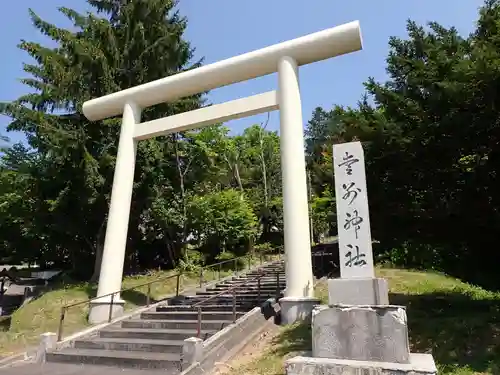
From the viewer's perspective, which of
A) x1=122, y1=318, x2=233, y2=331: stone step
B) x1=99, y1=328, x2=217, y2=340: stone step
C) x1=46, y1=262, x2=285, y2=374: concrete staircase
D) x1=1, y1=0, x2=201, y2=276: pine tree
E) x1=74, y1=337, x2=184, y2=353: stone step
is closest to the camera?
x1=46, y1=262, x2=285, y2=374: concrete staircase

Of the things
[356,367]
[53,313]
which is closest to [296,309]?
[356,367]

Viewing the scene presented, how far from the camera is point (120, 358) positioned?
7359mm

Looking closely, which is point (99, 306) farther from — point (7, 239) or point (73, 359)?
point (7, 239)

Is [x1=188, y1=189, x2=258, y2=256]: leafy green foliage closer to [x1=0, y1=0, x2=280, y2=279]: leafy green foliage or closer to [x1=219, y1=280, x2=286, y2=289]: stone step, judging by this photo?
[x1=0, y1=0, x2=280, y2=279]: leafy green foliage

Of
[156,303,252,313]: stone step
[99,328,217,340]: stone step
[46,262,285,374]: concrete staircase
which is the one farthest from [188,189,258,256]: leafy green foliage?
[99,328,217,340]: stone step

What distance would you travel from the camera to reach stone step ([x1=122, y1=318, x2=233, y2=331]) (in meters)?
8.31

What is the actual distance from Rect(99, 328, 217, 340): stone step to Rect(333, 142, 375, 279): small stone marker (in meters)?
3.59

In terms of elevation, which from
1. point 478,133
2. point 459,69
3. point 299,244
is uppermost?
point 459,69

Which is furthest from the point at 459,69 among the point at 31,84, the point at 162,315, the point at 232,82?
the point at 31,84

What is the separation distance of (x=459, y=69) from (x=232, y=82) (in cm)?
634

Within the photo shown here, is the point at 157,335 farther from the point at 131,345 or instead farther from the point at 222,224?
the point at 222,224

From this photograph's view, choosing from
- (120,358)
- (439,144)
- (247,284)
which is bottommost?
(120,358)

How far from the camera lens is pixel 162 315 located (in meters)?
9.72

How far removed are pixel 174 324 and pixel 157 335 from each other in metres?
0.51
